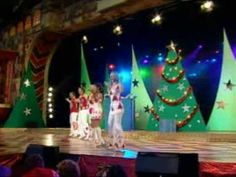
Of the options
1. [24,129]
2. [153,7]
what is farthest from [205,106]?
[24,129]

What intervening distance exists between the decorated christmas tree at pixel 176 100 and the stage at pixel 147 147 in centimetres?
119

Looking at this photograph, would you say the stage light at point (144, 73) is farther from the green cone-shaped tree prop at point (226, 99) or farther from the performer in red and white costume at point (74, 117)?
the green cone-shaped tree prop at point (226, 99)

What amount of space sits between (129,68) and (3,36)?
7039 millimetres

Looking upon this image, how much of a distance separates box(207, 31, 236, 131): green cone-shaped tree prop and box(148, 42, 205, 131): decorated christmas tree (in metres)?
0.44

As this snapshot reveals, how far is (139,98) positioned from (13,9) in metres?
6.39

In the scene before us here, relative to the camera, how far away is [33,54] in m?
15.2

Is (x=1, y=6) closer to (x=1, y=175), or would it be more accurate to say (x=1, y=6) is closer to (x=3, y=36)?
(x=3, y=36)

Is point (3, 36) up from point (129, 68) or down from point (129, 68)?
up

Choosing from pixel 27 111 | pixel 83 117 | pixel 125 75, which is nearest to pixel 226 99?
pixel 125 75

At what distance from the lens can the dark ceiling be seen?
14.0 m

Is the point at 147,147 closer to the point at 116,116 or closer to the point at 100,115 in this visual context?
the point at 116,116

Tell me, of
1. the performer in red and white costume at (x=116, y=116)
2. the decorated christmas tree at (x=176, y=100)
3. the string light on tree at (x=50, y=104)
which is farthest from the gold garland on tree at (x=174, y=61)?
the string light on tree at (x=50, y=104)

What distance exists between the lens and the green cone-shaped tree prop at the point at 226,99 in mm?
10922

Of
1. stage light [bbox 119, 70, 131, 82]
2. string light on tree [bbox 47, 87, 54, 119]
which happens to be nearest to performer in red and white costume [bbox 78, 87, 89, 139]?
stage light [bbox 119, 70, 131, 82]
